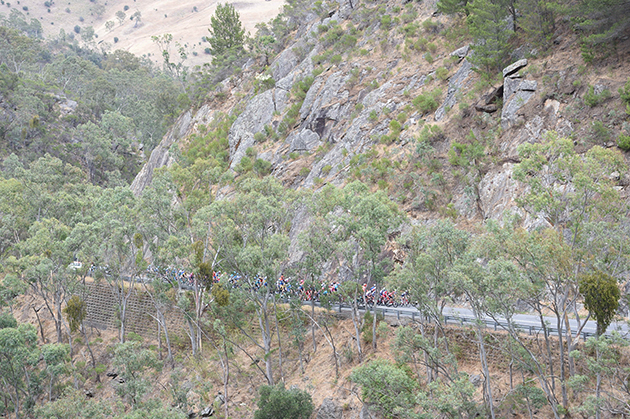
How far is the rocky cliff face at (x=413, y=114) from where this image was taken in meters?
31.5

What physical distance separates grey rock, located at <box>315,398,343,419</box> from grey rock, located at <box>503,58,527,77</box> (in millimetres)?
25765

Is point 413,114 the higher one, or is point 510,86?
point 510,86

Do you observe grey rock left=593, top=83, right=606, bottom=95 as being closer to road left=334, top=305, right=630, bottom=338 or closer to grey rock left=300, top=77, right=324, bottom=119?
road left=334, top=305, right=630, bottom=338

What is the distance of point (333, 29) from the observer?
56250 millimetres

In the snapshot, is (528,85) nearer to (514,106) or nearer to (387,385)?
(514,106)

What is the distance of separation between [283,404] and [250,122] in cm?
3540

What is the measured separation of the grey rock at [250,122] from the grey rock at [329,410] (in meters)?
30.1

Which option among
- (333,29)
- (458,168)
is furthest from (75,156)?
(458,168)

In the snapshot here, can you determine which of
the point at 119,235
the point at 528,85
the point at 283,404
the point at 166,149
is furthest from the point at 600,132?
the point at 166,149

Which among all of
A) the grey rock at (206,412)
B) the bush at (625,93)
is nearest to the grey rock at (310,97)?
the bush at (625,93)

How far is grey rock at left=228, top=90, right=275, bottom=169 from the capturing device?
171 ft

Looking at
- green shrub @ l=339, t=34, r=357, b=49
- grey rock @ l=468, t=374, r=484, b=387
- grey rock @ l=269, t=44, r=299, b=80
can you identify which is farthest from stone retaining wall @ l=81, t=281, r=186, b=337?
green shrub @ l=339, t=34, r=357, b=49

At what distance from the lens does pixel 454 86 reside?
39.4 meters

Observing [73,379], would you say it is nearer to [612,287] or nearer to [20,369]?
[20,369]
